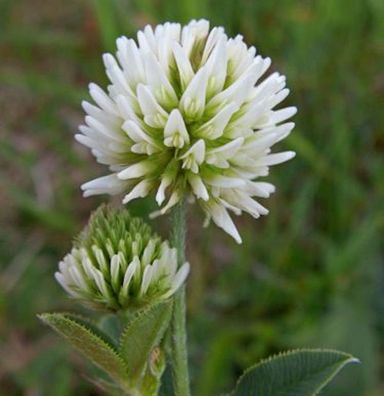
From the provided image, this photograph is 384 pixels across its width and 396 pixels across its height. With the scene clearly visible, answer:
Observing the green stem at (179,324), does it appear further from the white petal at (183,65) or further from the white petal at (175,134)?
the white petal at (183,65)

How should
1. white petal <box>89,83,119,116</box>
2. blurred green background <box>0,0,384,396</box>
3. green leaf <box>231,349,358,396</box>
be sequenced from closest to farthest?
white petal <box>89,83,119,116</box> → green leaf <box>231,349,358,396</box> → blurred green background <box>0,0,384,396</box>

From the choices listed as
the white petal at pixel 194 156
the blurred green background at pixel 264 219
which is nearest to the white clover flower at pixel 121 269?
the white petal at pixel 194 156

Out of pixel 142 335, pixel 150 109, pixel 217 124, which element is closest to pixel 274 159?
pixel 217 124

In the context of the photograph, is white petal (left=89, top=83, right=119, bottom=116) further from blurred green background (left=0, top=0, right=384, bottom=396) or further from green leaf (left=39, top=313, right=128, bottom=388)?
blurred green background (left=0, top=0, right=384, bottom=396)

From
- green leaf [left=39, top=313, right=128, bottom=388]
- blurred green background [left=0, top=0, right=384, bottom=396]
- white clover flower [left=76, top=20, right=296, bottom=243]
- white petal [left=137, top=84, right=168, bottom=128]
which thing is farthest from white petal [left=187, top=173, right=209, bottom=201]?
blurred green background [left=0, top=0, right=384, bottom=396]

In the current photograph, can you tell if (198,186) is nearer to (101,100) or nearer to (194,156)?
(194,156)

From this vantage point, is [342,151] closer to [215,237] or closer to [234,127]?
[215,237]
